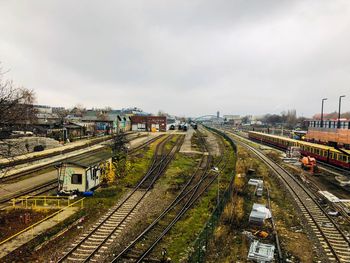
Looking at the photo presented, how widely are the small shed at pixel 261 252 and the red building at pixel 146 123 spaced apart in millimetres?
85990

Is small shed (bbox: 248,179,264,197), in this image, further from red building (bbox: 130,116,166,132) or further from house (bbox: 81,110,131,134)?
red building (bbox: 130,116,166,132)

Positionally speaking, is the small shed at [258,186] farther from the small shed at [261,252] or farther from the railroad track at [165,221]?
the small shed at [261,252]

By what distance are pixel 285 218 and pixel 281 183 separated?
10840 mm

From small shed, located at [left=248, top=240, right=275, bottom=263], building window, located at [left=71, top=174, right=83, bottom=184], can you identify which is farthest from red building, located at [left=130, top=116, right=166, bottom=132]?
small shed, located at [left=248, top=240, right=275, bottom=263]

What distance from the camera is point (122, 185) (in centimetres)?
2608

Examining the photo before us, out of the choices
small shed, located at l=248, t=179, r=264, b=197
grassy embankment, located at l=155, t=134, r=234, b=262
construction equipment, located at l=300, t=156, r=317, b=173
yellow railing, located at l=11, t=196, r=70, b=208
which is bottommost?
grassy embankment, located at l=155, t=134, r=234, b=262

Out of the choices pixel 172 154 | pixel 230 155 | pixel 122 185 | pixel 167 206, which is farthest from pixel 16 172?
pixel 230 155

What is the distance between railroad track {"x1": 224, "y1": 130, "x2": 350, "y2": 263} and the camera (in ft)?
46.0

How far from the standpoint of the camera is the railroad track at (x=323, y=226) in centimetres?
1403

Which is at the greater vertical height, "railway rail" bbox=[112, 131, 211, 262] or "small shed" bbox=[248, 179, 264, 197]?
"small shed" bbox=[248, 179, 264, 197]

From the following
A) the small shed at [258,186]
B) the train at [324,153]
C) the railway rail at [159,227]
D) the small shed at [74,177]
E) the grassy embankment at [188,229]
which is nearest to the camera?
the railway rail at [159,227]

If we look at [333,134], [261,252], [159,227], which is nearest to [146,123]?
[333,134]

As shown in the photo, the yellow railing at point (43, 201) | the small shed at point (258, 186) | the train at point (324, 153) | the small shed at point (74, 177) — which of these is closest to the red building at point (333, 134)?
the train at point (324, 153)

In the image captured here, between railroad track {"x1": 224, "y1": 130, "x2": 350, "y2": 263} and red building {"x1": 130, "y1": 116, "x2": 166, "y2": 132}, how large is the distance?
244 ft
